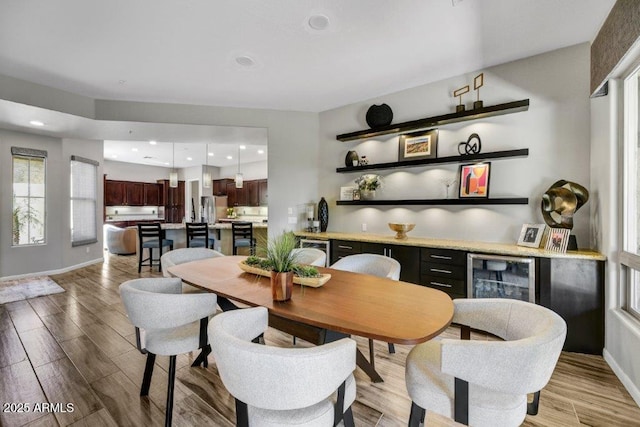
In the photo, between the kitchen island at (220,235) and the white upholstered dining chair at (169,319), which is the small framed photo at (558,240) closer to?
the white upholstered dining chair at (169,319)

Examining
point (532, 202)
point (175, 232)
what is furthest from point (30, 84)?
point (532, 202)

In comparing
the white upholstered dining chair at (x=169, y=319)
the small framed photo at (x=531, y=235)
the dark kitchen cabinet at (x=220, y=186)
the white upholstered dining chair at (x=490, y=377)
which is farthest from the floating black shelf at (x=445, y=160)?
the dark kitchen cabinet at (x=220, y=186)

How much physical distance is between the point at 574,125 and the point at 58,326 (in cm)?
586

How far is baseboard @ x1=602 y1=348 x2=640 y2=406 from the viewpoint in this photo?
1.95m

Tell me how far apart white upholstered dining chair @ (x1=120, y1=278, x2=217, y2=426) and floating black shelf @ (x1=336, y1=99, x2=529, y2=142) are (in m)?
3.18

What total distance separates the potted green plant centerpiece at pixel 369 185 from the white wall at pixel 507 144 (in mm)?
129

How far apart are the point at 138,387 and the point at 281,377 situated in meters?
1.77

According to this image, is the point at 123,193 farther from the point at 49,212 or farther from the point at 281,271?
the point at 281,271

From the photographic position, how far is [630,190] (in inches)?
89.6

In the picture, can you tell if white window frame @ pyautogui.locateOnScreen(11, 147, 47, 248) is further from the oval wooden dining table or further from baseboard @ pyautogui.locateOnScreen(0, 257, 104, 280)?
the oval wooden dining table

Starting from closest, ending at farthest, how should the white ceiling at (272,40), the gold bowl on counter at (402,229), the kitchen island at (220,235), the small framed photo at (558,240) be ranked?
the white ceiling at (272,40) < the small framed photo at (558,240) < the gold bowl on counter at (402,229) < the kitchen island at (220,235)

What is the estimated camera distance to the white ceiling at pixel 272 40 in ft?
7.65

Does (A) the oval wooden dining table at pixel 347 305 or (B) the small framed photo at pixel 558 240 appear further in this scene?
(B) the small framed photo at pixel 558 240

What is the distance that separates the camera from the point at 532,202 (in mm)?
3117
